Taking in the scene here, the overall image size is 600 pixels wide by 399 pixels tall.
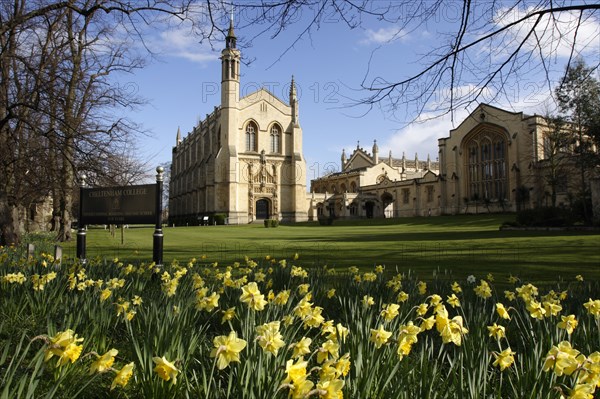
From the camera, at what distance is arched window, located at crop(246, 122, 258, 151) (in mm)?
63781

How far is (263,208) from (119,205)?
54.9 meters

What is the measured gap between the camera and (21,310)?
4969 mm

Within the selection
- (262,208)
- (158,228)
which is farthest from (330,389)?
(262,208)

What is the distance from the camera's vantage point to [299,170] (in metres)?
64.3

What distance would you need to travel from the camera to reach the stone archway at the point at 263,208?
6347cm

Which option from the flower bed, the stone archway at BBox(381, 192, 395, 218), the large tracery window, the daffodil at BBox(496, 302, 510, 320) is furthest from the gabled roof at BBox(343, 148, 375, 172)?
the daffodil at BBox(496, 302, 510, 320)

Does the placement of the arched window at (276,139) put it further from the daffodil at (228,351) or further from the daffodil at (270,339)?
the daffodil at (228,351)

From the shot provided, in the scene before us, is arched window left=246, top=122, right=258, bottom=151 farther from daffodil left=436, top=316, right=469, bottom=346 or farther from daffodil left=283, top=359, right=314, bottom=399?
daffodil left=283, top=359, right=314, bottom=399

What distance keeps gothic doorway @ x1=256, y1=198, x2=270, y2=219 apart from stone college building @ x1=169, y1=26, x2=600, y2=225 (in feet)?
0.44

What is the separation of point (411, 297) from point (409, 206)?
212 feet

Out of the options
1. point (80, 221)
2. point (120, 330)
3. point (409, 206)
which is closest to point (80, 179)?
point (80, 221)

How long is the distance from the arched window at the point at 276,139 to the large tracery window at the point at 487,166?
24943 millimetres

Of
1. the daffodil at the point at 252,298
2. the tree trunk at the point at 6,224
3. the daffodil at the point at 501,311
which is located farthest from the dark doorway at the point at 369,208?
the daffodil at the point at 252,298

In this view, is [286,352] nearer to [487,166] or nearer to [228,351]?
[228,351]
